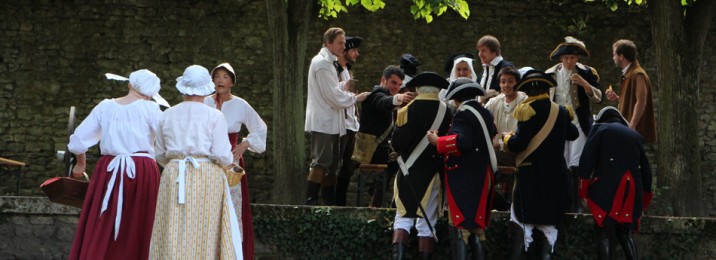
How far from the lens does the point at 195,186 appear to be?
7.51 metres

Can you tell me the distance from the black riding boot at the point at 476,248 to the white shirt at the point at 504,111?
1431 mm

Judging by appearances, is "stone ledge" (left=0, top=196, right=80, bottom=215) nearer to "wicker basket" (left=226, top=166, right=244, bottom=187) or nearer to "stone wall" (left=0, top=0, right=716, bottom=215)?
"wicker basket" (left=226, top=166, right=244, bottom=187)

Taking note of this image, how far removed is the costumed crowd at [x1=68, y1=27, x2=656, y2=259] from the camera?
7574mm

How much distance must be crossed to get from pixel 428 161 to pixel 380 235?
914 millimetres

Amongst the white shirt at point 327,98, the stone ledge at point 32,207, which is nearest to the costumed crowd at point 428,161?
the white shirt at point 327,98

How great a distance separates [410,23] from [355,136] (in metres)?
5.64

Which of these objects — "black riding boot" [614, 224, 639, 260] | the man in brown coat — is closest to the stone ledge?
"black riding boot" [614, 224, 639, 260]

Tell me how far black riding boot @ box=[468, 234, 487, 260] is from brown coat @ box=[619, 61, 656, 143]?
215 centimetres

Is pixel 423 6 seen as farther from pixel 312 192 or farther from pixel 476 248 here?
pixel 476 248

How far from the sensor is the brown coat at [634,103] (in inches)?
377

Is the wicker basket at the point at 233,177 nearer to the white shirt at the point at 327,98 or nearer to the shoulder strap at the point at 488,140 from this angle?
the shoulder strap at the point at 488,140

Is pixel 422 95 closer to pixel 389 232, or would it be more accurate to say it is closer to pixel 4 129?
pixel 389 232

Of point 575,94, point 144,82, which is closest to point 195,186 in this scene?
point 144,82

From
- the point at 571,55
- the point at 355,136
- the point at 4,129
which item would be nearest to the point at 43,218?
the point at 355,136
